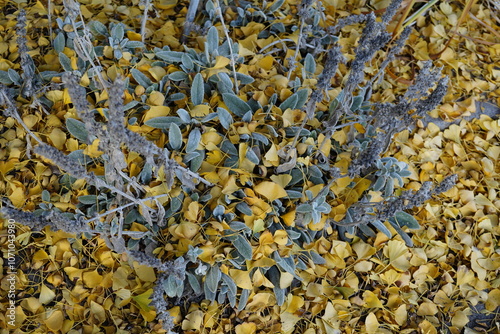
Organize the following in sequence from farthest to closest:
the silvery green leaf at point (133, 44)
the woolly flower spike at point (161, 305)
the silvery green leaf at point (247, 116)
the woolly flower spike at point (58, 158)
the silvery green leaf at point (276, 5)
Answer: the silvery green leaf at point (276, 5), the silvery green leaf at point (133, 44), the silvery green leaf at point (247, 116), the woolly flower spike at point (161, 305), the woolly flower spike at point (58, 158)

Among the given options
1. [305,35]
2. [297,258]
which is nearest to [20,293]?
[297,258]

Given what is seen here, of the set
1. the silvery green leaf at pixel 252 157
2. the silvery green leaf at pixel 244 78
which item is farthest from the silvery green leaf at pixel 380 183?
the silvery green leaf at pixel 244 78

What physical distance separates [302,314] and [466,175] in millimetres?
693

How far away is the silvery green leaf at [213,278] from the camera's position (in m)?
1.08

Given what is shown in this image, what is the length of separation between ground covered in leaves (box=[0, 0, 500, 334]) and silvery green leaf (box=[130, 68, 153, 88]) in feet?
0.08

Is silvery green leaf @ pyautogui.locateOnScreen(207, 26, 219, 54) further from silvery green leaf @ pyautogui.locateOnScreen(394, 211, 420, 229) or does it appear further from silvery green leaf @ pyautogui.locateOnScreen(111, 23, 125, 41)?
silvery green leaf @ pyautogui.locateOnScreen(394, 211, 420, 229)

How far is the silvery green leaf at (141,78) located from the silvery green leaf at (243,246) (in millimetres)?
504

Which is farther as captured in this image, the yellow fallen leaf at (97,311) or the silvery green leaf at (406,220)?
the silvery green leaf at (406,220)

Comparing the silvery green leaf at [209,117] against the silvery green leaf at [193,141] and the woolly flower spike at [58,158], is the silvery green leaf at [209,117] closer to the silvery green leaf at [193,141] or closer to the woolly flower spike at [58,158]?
the silvery green leaf at [193,141]

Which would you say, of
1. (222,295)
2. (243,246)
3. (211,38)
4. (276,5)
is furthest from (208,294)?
(276,5)

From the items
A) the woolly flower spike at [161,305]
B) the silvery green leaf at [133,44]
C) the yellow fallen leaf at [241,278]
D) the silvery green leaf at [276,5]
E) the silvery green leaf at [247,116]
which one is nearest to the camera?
the woolly flower spike at [161,305]

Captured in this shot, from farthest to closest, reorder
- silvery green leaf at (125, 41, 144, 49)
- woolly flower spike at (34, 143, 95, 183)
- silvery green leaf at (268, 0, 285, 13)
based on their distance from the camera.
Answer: silvery green leaf at (268, 0, 285, 13)
silvery green leaf at (125, 41, 144, 49)
woolly flower spike at (34, 143, 95, 183)

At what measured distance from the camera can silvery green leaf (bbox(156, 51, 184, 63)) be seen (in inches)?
50.3

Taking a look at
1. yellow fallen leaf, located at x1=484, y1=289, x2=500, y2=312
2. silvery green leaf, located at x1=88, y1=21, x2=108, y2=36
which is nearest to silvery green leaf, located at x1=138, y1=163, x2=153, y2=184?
silvery green leaf, located at x1=88, y1=21, x2=108, y2=36
